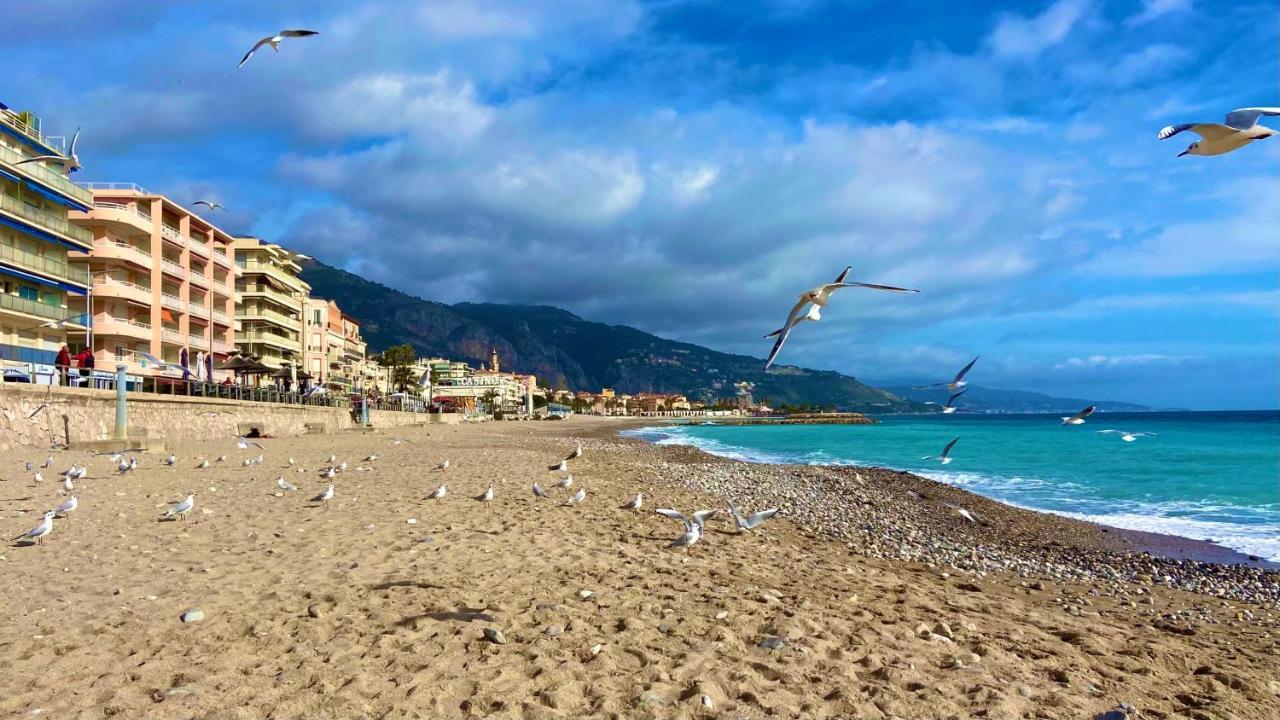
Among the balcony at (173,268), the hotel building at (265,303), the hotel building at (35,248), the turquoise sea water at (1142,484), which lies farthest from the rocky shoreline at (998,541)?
the hotel building at (265,303)

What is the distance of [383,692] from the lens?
4938mm

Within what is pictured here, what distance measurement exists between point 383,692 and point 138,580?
13.9 ft

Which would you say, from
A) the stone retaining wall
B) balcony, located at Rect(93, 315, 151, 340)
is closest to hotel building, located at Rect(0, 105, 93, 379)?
balcony, located at Rect(93, 315, 151, 340)

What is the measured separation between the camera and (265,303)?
66.2m

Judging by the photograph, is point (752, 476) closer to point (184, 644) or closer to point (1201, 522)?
point (1201, 522)

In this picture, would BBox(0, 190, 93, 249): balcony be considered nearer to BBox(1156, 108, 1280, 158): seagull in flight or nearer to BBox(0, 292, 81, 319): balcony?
BBox(0, 292, 81, 319): balcony

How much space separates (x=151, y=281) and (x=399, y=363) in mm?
65377

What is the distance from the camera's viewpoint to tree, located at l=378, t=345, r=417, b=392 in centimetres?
10912

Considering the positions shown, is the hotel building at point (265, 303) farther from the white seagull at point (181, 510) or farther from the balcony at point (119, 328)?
the white seagull at point (181, 510)

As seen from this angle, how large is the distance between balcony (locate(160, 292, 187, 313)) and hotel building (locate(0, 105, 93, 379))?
6462 millimetres

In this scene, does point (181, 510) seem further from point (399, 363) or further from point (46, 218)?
point (399, 363)

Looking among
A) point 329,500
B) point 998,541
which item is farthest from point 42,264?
point 998,541

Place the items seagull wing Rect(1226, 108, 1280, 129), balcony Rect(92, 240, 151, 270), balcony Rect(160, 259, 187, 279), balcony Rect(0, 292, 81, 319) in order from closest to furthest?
1. seagull wing Rect(1226, 108, 1280, 129)
2. balcony Rect(0, 292, 81, 319)
3. balcony Rect(92, 240, 151, 270)
4. balcony Rect(160, 259, 187, 279)

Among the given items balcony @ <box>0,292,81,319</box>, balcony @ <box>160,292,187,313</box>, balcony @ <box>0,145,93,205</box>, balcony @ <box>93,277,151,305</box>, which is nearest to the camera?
balcony @ <box>0,292,81,319</box>
